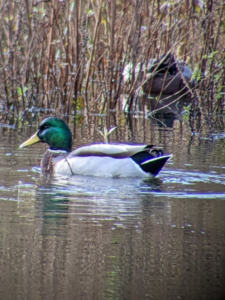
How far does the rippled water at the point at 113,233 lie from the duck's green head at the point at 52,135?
10.1 inches

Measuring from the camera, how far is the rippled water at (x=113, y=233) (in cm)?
447

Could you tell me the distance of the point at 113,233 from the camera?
18.2 ft

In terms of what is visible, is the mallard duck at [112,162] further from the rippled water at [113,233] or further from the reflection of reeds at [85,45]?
the reflection of reeds at [85,45]

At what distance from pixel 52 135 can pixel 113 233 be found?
11.4 ft

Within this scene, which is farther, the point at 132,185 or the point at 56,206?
the point at 132,185

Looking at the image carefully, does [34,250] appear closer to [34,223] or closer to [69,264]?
→ [69,264]

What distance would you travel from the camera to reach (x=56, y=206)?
6430 millimetres

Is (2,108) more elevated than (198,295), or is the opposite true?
(2,108)

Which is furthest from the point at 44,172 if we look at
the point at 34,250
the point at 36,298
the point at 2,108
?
the point at 2,108

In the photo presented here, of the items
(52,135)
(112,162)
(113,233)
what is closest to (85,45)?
(52,135)

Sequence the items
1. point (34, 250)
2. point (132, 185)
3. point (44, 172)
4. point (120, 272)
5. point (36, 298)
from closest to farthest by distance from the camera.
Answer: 1. point (36, 298)
2. point (120, 272)
3. point (34, 250)
4. point (132, 185)
5. point (44, 172)

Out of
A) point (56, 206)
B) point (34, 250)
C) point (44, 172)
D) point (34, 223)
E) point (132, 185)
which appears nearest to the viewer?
point (34, 250)

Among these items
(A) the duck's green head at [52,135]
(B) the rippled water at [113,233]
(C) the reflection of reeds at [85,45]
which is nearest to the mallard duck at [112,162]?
(B) the rippled water at [113,233]

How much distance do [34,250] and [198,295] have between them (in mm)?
1182
